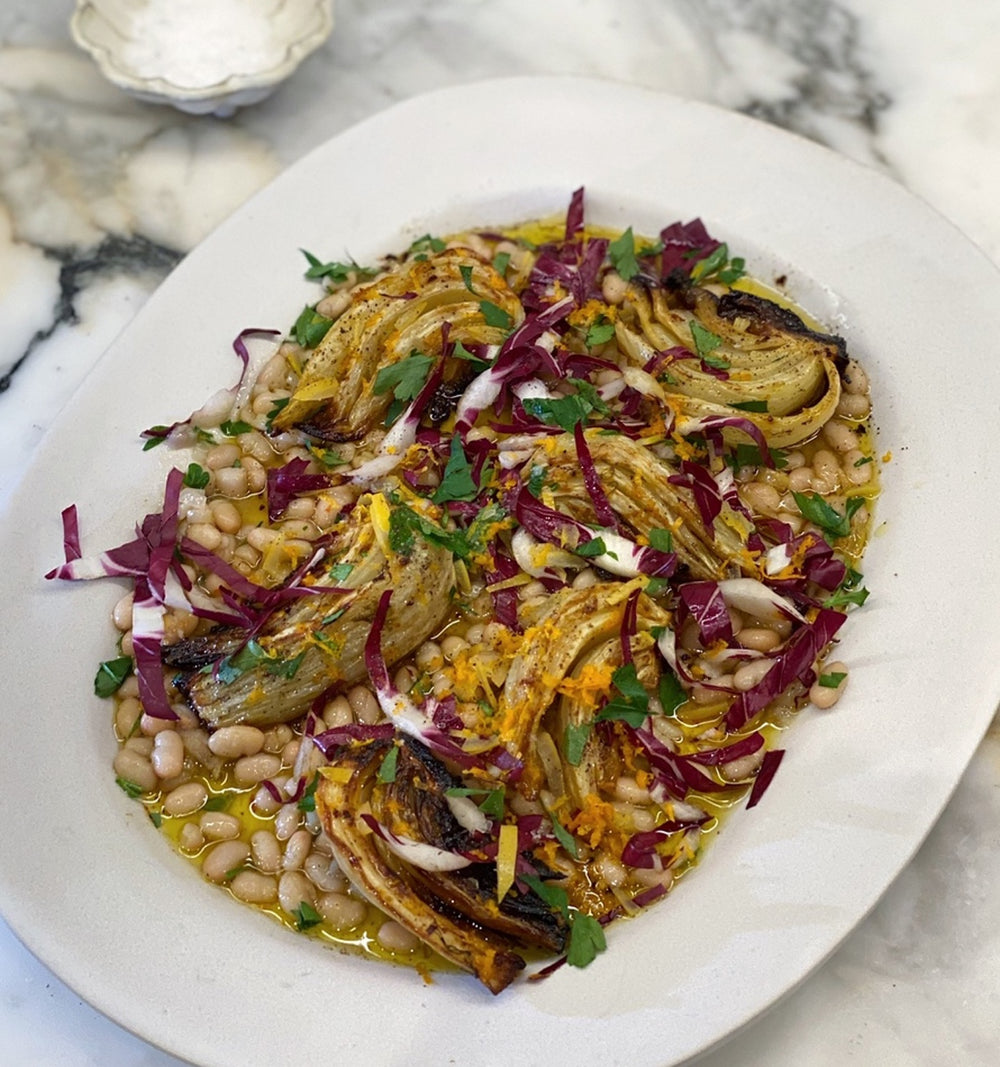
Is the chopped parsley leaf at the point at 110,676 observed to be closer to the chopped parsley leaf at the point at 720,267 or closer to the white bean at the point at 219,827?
the white bean at the point at 219,827

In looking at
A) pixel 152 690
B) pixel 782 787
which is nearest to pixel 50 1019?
pixel 152 690

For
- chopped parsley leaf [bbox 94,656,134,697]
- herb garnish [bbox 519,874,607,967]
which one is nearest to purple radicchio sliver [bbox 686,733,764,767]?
herb garnish [bbox 519,874,607,967]

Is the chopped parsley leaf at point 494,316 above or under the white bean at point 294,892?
above

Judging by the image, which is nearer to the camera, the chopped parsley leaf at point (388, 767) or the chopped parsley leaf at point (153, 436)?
the chopped parsley leaf at point (388, 767)

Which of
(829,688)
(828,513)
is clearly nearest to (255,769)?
(829,688)

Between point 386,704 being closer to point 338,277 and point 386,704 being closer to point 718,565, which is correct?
point 718,565

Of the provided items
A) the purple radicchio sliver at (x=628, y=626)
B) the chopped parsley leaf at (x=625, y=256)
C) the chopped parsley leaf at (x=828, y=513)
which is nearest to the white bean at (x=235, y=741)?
the purple radicchio sliver at (x=628, y=626)
